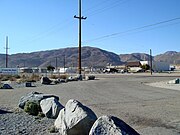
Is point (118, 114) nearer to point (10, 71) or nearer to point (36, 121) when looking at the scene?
point (36, 121)

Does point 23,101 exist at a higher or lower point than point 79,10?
lower

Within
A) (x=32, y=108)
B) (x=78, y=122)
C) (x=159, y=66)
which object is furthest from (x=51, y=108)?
(x=159, y=66)

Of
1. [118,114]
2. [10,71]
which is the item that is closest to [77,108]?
[118,114]

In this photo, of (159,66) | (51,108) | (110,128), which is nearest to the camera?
(110,128)

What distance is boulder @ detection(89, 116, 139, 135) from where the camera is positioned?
623cm

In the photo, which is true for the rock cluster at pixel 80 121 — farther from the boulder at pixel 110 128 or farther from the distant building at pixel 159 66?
the distant building at pixel 159 66

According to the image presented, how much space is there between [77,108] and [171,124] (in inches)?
148

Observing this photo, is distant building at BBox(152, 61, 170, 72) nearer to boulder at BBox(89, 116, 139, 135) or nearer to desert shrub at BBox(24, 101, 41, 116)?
desert shrub at BBox(24, 101, 41, 116)

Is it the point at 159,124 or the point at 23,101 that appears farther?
the point at 23,101

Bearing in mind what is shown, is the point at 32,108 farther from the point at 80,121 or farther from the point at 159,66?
the point at 159,66

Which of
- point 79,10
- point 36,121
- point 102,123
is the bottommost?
point 36,121

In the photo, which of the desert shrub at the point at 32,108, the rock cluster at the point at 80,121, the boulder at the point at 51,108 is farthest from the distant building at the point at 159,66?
the rock cluster at the point at 80,121

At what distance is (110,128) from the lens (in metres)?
6.39

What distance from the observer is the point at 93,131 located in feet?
21.7
